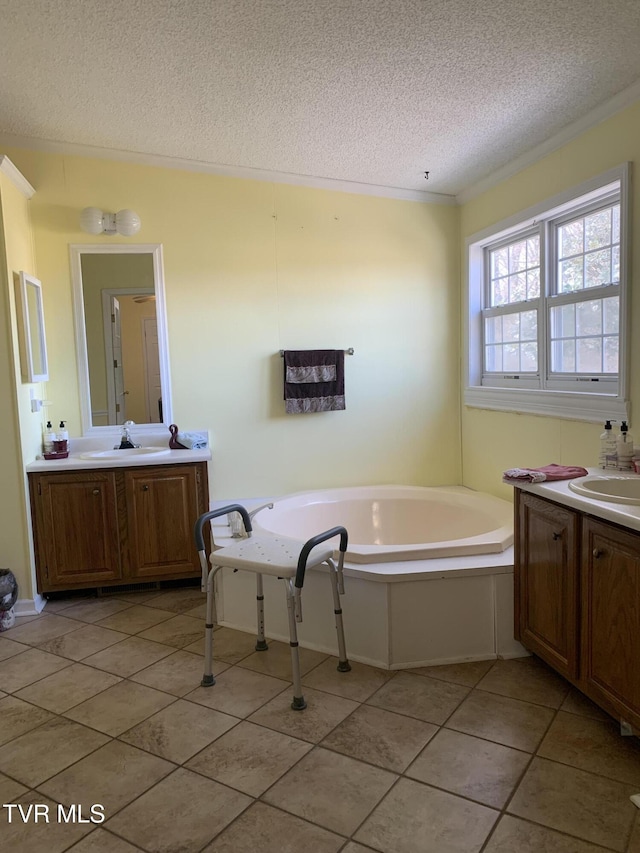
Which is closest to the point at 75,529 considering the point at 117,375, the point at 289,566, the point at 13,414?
the point at 13,414

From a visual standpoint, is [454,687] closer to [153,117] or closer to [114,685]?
[114,685]

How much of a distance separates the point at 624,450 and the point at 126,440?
104 inches

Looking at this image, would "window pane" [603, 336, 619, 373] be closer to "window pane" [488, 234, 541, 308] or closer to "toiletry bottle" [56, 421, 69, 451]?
"window pane" [488, 234, 541, 308]

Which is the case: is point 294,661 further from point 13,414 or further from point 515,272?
point 515,272

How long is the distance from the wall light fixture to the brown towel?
115 centimetres

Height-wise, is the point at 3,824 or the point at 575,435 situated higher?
the point at 575,435

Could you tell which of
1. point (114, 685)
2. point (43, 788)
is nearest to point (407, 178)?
point (114, 685)

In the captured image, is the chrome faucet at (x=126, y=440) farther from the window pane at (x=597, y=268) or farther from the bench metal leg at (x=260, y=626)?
the window pane at (x=597, y=268)

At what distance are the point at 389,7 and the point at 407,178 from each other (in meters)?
1.79

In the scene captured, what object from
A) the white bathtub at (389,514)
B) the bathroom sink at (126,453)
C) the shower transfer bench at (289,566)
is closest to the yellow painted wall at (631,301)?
the white bathtub at (389,514)

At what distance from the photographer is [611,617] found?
1.94 metres

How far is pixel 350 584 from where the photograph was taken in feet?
8.63

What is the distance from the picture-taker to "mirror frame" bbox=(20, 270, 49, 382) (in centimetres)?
322

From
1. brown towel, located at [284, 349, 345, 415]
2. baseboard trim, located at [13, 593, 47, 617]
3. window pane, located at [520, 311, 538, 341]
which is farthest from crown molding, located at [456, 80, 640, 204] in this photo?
baseboard trim, located at [13, 593, 47, 617]
